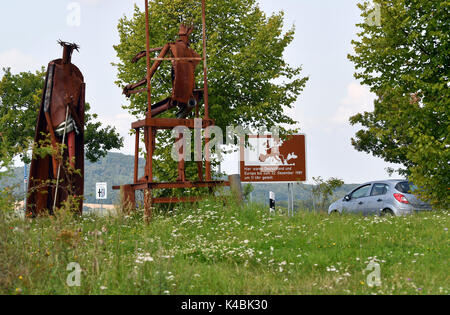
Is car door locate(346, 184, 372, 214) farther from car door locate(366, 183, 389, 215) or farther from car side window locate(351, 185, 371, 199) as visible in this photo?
car door locate(366, 183, 389, 215)

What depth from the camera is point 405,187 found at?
17.1m

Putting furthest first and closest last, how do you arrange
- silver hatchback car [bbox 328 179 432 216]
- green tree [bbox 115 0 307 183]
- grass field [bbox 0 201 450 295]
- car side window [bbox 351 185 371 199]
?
green tree [bbox 115 0 307 183] < car side window [bbox 351 185 371 199] < silver hatchback car [bbox 328 179 432 216] < grass field [bbox 0 201 450 295]

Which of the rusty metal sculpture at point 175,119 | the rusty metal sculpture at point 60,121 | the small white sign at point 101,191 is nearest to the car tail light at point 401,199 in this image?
the rusty metal sculpture at point 175,119

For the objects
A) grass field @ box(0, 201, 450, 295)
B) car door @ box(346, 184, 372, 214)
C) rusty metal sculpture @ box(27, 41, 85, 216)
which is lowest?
grass field @ box(0, 201, 450, 295)

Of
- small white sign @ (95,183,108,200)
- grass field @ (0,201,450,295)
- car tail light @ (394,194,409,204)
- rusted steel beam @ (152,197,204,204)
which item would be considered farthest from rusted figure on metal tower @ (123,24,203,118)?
small white sign @ (95,183,108,200)

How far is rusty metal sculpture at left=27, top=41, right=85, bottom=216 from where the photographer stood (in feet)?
47.9

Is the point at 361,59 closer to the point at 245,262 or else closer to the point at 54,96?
the point at 54,96

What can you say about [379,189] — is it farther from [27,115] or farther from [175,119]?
[27,115]

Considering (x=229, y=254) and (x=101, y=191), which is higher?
(x=101, y=191)

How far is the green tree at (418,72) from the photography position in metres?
16.1

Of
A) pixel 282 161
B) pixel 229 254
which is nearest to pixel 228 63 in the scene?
pixel 282 161

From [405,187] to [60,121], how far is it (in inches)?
444

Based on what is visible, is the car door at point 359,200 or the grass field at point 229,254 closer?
the grass field at point 229,254

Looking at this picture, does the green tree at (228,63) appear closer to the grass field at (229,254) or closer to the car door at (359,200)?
the car door at (359,200)
